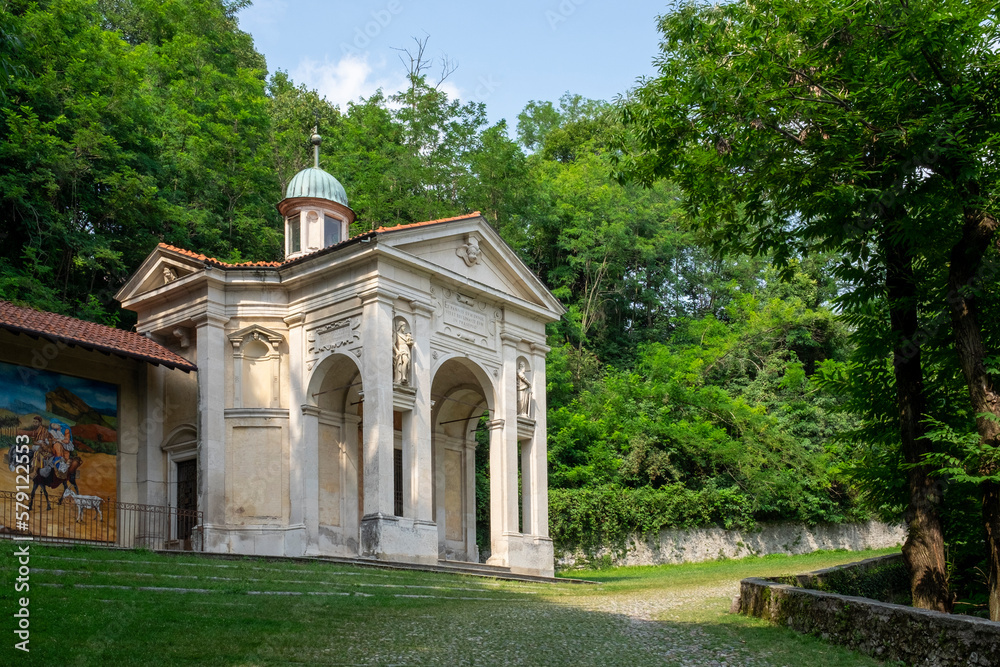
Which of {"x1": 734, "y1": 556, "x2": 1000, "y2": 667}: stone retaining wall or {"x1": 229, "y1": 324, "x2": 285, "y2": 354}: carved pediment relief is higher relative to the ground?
{"x1": 229, "y1": 324, "x2": 285, "y2": 354}: carved pediment relief

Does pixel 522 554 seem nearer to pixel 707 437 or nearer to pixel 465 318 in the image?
pixel 465 318

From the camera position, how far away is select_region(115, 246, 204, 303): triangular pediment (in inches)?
978

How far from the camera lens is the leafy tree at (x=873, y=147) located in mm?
11977

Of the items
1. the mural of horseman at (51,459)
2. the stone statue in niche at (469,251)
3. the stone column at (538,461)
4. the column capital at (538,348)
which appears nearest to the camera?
the mural of horseman at (51,459)

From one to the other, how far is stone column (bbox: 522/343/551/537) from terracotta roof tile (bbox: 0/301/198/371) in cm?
915

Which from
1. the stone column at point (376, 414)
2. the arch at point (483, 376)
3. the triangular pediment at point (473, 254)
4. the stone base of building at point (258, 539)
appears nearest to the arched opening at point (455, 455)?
the arch at point (483, 376)

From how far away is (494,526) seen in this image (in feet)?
84.2

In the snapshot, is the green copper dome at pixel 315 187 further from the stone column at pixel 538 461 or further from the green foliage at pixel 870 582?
the green foliage at pixel 870 582

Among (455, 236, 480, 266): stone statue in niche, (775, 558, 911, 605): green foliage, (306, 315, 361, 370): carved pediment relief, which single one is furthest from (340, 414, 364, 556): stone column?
(775, 558, 911, 605): green foliage

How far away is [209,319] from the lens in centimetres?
2409

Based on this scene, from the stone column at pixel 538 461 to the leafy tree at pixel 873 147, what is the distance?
1334cm

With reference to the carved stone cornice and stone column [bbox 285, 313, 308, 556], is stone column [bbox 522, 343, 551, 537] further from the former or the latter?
stone column [bbox 285, 313, 308, 556]

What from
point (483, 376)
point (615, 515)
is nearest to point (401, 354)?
point (483, 376)

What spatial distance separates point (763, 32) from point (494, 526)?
51.7 ft
